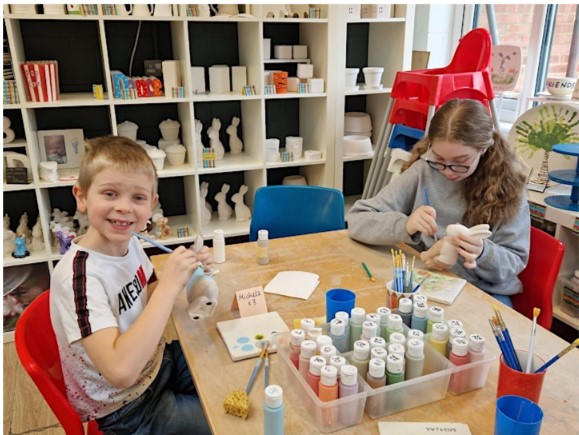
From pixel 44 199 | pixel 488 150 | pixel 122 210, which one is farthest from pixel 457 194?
pixel 44 199

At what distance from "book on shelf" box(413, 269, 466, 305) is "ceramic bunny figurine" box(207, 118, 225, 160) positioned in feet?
5.35

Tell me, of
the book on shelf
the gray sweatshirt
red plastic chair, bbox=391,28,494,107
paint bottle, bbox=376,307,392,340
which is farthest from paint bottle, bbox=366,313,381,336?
red plastic chair, bbox=391,28,494,107

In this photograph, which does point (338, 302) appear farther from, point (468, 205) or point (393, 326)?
point (468, 205)

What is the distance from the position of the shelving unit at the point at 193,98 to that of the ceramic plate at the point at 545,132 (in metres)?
0.80

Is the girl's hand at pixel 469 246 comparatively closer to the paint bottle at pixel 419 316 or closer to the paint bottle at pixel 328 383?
the paint bottle at pixel 419 316

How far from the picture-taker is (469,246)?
4.50 ft

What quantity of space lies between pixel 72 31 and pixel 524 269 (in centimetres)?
235

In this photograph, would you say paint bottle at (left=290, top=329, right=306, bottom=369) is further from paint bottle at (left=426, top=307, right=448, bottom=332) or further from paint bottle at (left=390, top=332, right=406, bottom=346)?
paint bottle at (left=426, top=307, right=448, bottom=332)

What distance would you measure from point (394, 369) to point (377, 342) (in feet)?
0.22

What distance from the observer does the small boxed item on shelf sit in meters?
2.17

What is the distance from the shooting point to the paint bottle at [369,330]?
3.22 ft

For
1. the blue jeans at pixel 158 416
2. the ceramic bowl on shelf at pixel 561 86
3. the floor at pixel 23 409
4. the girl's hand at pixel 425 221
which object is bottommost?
the floor at pixel 23 409

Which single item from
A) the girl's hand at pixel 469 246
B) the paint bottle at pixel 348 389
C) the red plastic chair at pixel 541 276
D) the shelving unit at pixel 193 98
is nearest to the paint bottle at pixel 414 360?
the paint bottle at pixel 348 389

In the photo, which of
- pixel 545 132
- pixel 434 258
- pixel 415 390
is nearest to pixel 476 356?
pixel 415 390
